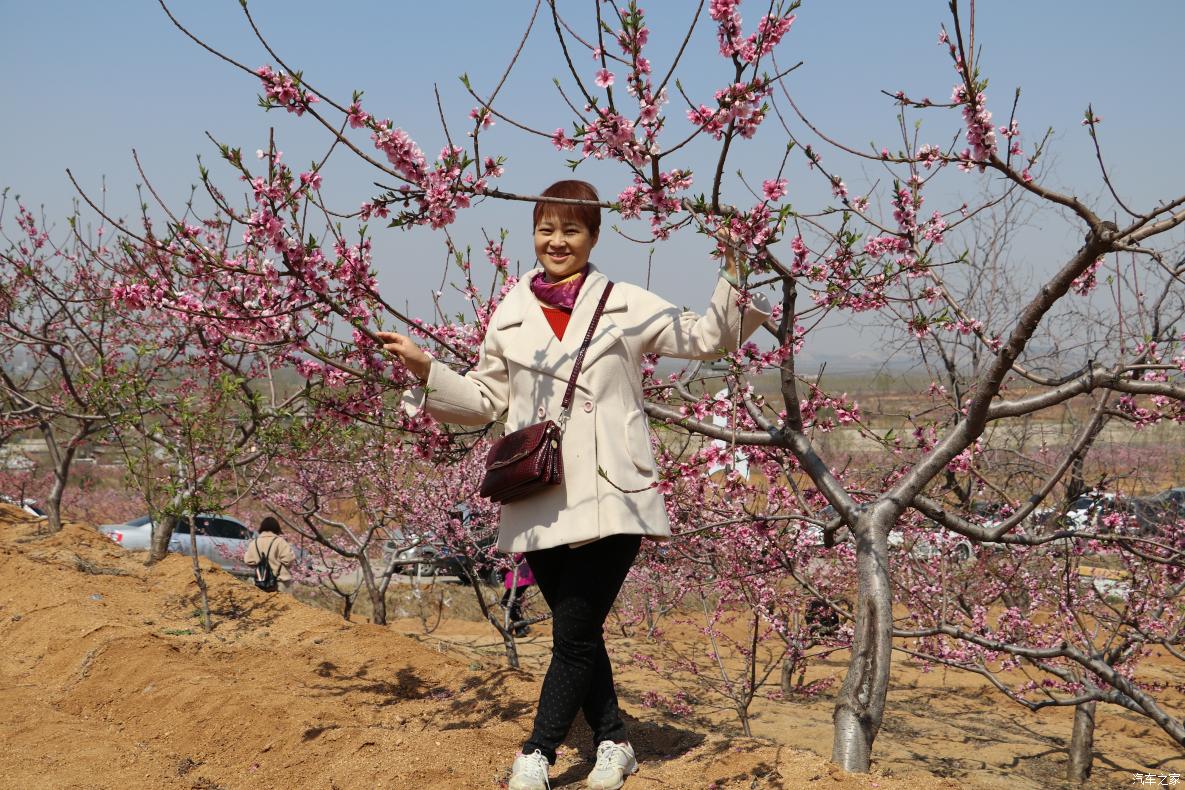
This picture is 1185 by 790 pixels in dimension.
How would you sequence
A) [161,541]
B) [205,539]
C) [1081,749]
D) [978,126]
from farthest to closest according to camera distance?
[205,539] → [161,541] → [1081,749] → [978,126]

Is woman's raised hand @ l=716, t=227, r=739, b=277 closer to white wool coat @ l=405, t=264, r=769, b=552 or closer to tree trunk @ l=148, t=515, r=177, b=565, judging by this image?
white wool coat @ l=405, t=264, r=769, b=552

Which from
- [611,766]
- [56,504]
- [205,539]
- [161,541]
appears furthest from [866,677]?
[205,539]

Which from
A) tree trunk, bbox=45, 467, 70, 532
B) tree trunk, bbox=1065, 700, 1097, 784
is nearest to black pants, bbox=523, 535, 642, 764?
tree trunk, bbox=1065, 700, 1097, 784

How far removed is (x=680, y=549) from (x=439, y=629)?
627 cm

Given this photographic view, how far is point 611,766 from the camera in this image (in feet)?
9.94

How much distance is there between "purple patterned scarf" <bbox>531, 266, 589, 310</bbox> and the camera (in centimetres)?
316

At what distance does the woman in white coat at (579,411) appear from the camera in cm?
291

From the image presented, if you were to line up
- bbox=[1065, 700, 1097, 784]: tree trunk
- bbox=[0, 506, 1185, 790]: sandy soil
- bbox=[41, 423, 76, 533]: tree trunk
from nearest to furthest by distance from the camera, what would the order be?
Answer: bbox=[0, 506, 1185, 790]: sandy soil
bbox=[1065, 700, 1097, 784]: tree trunk
bbox=[41, 423, 76, 533]: tree trunk

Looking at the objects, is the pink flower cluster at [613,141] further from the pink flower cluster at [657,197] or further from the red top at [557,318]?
the red top at [557,318]

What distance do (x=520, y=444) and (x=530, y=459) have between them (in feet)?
0.25

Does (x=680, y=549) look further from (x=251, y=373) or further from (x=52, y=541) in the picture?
(x=52, y=541)

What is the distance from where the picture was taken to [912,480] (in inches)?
119

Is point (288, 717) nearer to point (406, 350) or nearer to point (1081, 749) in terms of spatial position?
point (406, 350)

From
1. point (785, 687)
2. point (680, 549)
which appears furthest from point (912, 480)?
point (785, 687)
